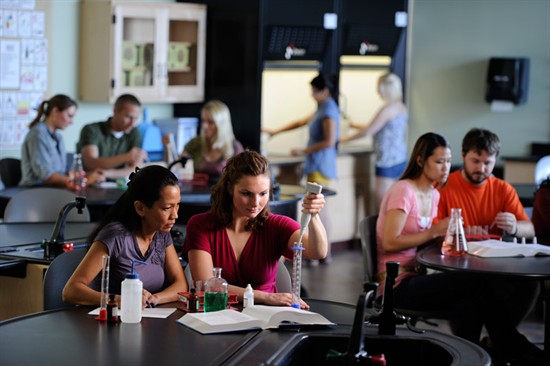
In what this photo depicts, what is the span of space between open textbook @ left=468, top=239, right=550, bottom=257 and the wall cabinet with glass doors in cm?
385

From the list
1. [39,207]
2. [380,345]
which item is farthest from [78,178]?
[380,345]

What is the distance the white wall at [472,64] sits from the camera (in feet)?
29.3

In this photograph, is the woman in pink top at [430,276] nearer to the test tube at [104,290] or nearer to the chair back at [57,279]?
the chair back at [57,279]

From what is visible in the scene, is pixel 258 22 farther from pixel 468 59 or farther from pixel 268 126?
pixel 468 59

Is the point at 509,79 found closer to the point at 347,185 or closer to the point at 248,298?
the point at 347,185

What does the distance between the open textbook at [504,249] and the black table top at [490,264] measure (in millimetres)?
26

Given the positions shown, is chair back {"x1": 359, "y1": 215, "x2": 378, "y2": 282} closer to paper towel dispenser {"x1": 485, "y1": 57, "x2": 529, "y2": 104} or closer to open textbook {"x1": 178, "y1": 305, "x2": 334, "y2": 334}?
open textbook {"x1": 178, "y1": 305, "x2": 334, "y2": 334}

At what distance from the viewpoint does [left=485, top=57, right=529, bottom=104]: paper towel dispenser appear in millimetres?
8852

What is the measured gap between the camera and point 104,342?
2.71m

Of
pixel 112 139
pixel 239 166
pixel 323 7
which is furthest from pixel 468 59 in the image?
pixel 239 166

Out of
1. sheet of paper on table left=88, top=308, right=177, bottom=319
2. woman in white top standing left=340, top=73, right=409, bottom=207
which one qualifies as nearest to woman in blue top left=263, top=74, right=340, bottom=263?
woman in white top standing left=340, top=73, right=409, bottom=207

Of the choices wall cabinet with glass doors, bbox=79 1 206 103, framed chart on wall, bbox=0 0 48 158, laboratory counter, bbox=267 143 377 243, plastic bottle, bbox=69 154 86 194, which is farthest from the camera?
laboratory counter, bbox=267 143 377 243

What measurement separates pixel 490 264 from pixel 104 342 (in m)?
2.00

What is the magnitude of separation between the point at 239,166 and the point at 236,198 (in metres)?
0.12
